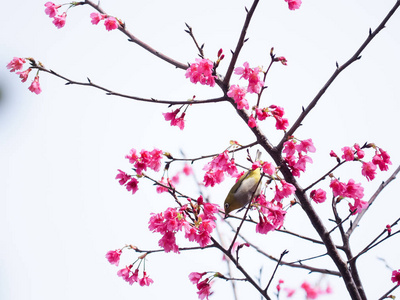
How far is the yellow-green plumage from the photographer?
3.78 meters

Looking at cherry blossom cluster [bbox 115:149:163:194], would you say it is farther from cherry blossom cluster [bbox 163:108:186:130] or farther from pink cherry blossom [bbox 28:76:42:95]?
pink cherry blossom [bbox 28:76:42:95]

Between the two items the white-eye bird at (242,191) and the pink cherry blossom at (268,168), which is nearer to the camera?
the pink cherry blossom at (268,168)

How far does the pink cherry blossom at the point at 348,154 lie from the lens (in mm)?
3297

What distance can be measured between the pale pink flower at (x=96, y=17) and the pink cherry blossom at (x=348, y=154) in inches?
99.0

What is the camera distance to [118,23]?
373 centimetres

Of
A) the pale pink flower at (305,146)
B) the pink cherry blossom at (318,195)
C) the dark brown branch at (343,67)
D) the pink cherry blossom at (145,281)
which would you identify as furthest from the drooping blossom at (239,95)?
the pink cherry blossom at (145,281)

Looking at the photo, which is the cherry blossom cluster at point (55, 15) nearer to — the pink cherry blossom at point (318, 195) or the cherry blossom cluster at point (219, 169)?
the cherry blossom cluster at point (219, 169)

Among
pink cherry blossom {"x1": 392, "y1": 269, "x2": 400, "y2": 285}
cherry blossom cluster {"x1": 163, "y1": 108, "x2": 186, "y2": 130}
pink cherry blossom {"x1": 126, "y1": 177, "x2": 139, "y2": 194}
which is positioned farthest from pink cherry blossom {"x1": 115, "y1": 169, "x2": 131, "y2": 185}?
pink cherry blossom {"x1": 392, "y1": 269, "x2": 400, "y2": 285}

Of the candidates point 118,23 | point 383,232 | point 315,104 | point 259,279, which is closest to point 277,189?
point 315,104

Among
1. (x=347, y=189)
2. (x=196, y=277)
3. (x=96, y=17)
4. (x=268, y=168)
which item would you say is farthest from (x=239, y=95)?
(x=96, y=17)

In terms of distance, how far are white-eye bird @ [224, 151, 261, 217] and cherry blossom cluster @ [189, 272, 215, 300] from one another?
26.2 inches

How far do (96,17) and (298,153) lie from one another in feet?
7.55

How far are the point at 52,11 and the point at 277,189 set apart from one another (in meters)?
3.03

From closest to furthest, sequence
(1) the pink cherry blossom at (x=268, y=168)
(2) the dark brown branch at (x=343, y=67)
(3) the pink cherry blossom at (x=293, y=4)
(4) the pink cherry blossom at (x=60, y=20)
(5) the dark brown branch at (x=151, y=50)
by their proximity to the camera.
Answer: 1. (2) the dark brown branch at (x=343, y=67)
2. (1) the pink cherry blossom at (x=268, y=168)
3. (3) the pink cherry blossom at (x=293, y=4)
4. (5) the dark brown branch at (x=151, y=50)
5. (4) the pink cherry blossom at (x=60, y=20)
